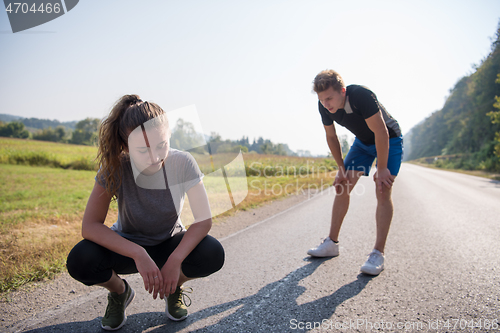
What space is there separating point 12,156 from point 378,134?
29.4m

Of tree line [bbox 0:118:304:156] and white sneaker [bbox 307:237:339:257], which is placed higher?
tree line [bbox 0:118:304:156]

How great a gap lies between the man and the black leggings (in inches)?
63.7

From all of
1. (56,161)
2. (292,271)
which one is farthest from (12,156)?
(292,271)

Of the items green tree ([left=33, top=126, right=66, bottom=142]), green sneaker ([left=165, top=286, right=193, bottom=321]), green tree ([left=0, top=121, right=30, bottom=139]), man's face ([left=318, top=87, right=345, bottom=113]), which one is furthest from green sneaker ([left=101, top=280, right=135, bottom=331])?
green tree ([left=33, top=126, right=66, bottom=142])

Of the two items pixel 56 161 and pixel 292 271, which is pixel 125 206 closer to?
pixel 292 271

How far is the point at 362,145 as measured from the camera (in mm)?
3266

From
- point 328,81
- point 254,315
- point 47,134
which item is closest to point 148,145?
point 254,315

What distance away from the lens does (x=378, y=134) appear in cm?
274

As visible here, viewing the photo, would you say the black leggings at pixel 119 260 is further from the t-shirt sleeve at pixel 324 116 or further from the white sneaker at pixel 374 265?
the t-shirt sleeve at pixel 324 116

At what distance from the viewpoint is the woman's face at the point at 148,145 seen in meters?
1.73

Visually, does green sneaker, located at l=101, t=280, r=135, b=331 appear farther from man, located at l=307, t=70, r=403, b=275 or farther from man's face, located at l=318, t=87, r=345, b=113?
man's face, located at l=318, t=87, r=345, b=113

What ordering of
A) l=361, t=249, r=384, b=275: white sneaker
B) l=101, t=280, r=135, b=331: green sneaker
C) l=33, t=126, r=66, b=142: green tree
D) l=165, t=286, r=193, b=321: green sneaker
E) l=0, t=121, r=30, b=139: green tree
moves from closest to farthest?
l=101, t=280, r=135, b=331: green sneaker < l=165, t=286, r=193, b=321: green sneaker < l=361, t=249, r=384, b=275: white sneaker < l=0, t=121, r=30, b=139: green tree < l=33, t=126, r=66, b=142: green tree

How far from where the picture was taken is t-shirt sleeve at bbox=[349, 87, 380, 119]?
270cm

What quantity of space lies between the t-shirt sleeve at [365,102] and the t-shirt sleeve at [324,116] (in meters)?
0.39
